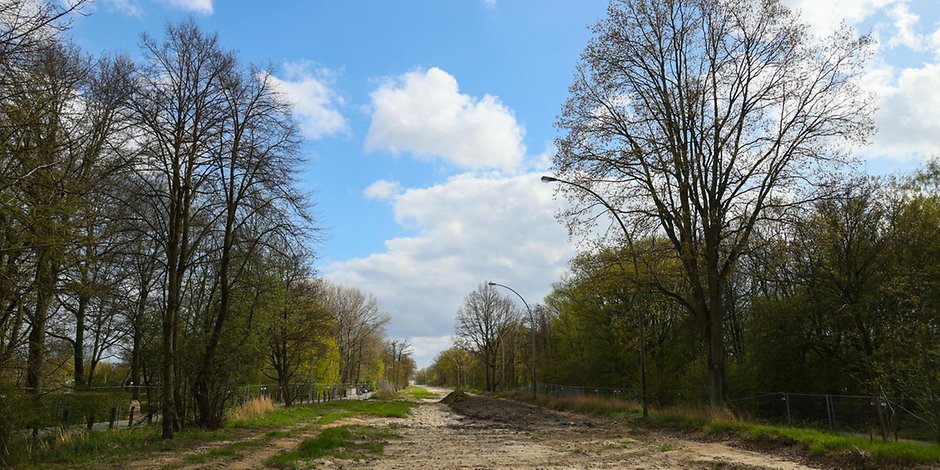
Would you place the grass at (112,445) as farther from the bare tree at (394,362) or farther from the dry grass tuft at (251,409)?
the bare tree at (394,362)

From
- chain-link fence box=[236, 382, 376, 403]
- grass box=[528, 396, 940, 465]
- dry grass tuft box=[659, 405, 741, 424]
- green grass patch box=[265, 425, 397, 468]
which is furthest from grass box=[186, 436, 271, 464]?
dry grass tuft box=[659, 405, 741, 424]

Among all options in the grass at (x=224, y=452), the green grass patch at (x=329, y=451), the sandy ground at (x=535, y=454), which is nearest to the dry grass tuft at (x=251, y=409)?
the sandy ground at (x=535, y=454)

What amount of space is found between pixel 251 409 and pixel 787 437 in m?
20.1

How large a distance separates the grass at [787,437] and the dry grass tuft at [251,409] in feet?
50.4

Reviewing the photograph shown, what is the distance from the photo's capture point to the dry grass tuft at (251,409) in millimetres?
23309

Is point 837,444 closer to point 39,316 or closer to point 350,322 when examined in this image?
point 39,316

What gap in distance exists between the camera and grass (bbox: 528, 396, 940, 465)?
11.0 metres

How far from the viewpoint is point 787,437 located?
14.7 meters

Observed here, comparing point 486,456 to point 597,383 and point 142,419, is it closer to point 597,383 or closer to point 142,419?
point 142,419

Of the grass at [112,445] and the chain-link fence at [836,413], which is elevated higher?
the grass at [112,445]

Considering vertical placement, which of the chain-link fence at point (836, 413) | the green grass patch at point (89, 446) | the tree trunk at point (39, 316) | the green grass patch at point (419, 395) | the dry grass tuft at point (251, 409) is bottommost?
the green grass patch at point (419, 395)

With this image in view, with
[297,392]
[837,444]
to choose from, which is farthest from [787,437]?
[297,392]

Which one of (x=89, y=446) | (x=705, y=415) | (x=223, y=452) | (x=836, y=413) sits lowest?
(x=836, y=413)

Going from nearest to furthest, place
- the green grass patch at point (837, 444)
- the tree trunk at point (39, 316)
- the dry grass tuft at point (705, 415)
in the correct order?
the green grass patch at point (837, 444) → the tree trunk at point (39, 316) → the dry grass tuft at point (705, 415)
